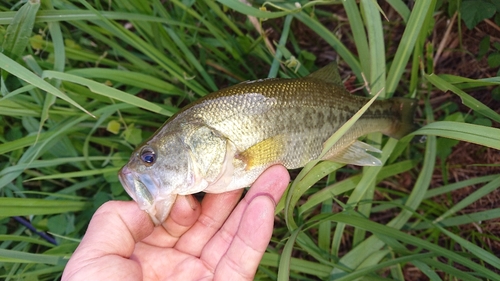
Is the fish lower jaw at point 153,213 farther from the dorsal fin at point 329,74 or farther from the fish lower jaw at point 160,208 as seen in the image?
the dorsal fin at point 329,74

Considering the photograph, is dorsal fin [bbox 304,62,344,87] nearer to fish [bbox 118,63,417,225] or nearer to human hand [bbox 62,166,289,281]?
fish [bbox 118,63,417,225]

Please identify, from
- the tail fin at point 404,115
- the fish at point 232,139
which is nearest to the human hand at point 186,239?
the fish at point 232,139

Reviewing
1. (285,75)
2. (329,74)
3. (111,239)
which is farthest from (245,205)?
(285,75)

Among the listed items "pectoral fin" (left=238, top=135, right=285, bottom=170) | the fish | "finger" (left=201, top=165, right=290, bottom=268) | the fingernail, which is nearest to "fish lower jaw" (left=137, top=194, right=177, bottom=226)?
the fish

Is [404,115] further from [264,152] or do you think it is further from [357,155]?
[264,152]

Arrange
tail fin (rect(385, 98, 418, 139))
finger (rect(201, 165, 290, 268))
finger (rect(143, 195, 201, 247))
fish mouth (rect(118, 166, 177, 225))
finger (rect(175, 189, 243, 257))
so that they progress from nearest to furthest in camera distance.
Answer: fish mouth (rect(118, 166, 177, 225)) → finger (rect(201, 165, 290, 268)) → finger (rect(143, 195, 201, 247)) → finger (rect(175, 189, 243, 257)) → tail fin (rect(385, 98, 418, 139))
